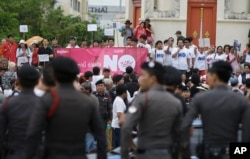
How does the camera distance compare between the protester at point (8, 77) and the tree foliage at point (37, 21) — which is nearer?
the protester at point (8, 77)

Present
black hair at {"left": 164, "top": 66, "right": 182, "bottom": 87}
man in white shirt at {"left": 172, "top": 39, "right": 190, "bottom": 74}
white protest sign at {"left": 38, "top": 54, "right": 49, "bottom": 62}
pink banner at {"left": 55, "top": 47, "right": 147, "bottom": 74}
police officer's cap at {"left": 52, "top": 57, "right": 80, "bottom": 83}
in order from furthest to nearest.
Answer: man in white shirt at {"left": 172, "top": 39, "right": 190, "bottom": 74} → white protest sign at {"left": 38, "top": 54, "right": 49, "bottom": 62} → pink banner at {"left": 55, "top": 47, "right": 147, "bottom": 74} → black hair at {"left": 164, "top": 66, "right": 182, "bottom": 87} → police officer's cap at {"left": 52, "top": 57, "right": 80, "bottom": 83}

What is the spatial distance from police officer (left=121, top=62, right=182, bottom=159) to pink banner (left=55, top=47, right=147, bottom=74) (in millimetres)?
13278

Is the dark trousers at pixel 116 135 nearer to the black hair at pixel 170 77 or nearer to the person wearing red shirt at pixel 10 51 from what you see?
the black hair at pixel 170 77

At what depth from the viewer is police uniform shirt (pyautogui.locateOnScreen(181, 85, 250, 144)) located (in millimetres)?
9289

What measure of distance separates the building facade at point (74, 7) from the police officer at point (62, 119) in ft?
276

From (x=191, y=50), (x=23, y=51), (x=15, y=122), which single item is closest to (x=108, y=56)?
(x=191, y=50)

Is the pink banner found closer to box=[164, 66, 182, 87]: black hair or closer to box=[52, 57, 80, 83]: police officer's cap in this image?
box=[164, 66, 182, 87]: black hair

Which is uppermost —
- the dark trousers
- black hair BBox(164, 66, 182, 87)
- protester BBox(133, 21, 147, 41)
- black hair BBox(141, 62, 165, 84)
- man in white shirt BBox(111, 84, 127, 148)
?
protester BBox(133, 21, 147, 41)

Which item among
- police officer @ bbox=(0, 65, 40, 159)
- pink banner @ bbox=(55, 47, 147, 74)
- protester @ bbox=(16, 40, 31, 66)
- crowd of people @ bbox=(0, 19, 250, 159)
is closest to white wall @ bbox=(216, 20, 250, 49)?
protester @ bbox=(16, 40, 31, 66)

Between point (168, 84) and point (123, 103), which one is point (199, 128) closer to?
point (168, 84)

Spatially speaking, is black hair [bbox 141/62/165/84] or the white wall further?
the white wall

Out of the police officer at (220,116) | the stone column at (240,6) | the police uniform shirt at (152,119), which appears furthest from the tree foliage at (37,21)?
the police uniform shirt at (152,119)

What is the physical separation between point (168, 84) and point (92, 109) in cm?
171

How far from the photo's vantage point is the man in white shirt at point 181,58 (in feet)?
82.0
